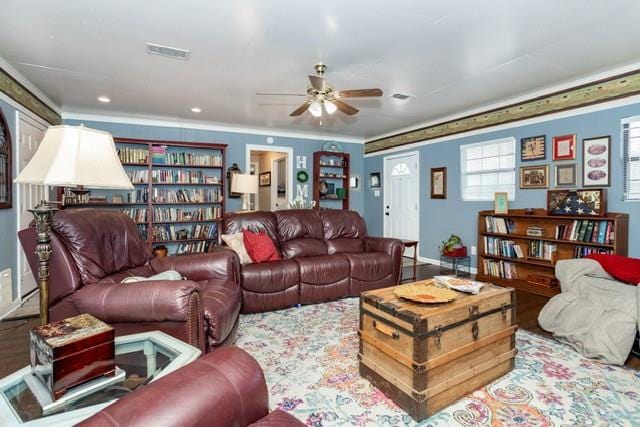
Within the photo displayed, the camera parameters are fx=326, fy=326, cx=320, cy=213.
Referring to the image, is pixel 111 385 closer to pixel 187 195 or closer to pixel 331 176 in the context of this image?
pixel 187 195

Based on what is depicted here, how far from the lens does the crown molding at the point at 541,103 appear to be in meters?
3.36

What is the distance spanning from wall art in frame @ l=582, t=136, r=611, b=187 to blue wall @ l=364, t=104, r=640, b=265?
4cm

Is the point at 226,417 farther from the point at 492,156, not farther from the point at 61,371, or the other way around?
the point at 492,156

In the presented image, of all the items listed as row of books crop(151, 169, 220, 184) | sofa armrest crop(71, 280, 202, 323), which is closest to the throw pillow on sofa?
sofa armrest crop(71, 280, 202, 323)

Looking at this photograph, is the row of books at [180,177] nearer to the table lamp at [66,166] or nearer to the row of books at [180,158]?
the row of books at [180,158]

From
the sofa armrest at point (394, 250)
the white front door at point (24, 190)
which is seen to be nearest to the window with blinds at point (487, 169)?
the sofa armrest at point (394, 250)

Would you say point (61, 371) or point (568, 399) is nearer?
point (61, 371)

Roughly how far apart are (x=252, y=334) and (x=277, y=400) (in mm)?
923

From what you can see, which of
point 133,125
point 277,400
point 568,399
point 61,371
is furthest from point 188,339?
point 133,125

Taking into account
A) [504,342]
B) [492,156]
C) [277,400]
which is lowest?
[277,400]

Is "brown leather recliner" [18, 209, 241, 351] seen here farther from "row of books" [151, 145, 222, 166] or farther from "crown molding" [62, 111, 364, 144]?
"crown molding" [62, 111, 364, 144]

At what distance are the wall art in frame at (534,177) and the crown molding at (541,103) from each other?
66cm

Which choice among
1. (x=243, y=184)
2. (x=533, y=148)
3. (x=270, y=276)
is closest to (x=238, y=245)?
(x=270, y=276)

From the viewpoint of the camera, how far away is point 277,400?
1.79 meters
